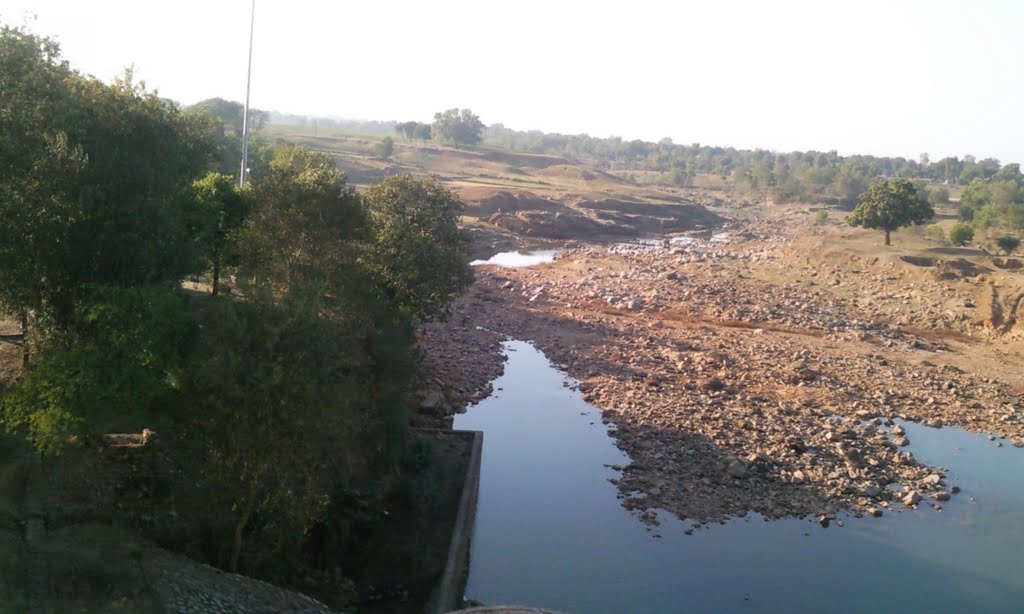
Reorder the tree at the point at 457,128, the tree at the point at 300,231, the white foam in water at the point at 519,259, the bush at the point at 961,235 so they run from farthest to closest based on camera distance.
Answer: the tree at the point at 457,128 < the bush at the point at 961,235 < the white foam in water at the point at 519,259 < the tree at the point at 300,231

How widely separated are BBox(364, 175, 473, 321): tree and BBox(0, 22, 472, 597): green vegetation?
5.46 ft

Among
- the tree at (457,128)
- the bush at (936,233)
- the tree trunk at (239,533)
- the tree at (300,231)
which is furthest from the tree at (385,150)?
the tree trunk at (239,533)

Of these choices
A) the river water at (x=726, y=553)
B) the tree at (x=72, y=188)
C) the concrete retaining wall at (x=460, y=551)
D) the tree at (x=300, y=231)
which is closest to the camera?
the tree at (x=72, y=188)

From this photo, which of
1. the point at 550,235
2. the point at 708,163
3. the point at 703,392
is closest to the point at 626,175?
the point at 708,163

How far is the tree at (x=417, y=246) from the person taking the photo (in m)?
17.8

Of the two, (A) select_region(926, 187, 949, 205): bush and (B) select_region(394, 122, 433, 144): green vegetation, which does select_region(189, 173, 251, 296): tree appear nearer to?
(A) select_region(926, 187, 949, 205): bush

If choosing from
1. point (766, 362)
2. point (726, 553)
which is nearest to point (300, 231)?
point (726, 553)

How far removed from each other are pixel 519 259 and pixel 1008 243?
31310 mm

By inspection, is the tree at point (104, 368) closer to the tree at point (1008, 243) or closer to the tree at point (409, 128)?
the tree at point (1008, 243)

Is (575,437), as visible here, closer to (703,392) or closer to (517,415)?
(517,415)

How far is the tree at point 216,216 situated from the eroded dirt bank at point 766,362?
6605mm

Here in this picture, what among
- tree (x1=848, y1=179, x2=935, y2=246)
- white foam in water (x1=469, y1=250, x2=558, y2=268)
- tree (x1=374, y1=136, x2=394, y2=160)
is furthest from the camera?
tree (x1=374, y1=136, x2=394, y2=160)

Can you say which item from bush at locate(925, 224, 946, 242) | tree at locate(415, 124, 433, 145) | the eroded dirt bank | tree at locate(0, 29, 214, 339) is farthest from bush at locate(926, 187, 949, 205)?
tree at locate(0, 29, 214, 339)

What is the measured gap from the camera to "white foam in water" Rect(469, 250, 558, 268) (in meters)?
47.7
